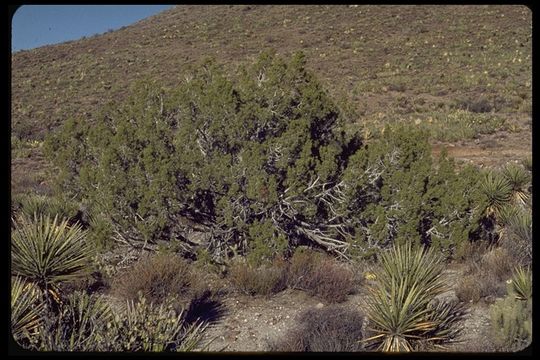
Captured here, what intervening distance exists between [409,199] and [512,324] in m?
2.54

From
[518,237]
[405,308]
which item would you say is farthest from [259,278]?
[518,237]

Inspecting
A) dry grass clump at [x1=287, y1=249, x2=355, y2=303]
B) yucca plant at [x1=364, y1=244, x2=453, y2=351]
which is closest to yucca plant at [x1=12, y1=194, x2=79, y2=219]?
dry grass clump at [x1=287, y1=249, x2=355, y2=303]

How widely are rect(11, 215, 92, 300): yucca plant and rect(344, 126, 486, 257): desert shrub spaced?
355 cm

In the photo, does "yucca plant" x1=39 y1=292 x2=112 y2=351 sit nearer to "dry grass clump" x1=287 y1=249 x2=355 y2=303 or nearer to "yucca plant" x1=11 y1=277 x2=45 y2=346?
"yucca plant" x1=11 y1=277 x2=45 y2=346

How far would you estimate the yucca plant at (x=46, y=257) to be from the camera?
15.8 feet

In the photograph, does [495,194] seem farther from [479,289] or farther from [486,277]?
[479,289]

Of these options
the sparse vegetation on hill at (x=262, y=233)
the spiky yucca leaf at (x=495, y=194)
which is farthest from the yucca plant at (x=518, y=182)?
the spiky yucca leaf at (x=495, y=194)

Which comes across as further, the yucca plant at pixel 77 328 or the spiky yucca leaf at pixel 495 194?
the spiky yucca leaf at pixel 495 194

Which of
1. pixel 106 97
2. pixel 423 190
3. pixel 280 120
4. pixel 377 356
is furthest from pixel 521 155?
pixel 106 97

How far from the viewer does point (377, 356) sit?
168 inches

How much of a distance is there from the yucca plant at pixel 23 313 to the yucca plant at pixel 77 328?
0.36 ft

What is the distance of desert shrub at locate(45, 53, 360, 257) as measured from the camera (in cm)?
705

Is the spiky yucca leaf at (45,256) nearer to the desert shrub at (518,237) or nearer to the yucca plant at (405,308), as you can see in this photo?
the yucca plant at (405,308)

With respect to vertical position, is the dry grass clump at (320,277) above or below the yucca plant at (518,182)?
below
